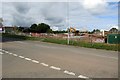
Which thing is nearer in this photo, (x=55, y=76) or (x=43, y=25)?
(x=55, y=76)

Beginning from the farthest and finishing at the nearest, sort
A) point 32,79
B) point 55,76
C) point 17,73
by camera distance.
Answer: point 17,73
point 55,76
point 32,79

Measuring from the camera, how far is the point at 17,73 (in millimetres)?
9414

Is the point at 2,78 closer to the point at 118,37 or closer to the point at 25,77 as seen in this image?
the point at 25,77

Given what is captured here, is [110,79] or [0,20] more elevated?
[0,20]

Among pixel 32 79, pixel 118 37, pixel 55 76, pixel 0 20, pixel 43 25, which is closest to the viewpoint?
pixel 32 79

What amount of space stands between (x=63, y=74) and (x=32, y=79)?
4.90ft

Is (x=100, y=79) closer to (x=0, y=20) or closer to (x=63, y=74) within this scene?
(x=63, y=74)

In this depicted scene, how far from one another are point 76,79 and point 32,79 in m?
1.51

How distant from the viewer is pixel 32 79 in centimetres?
818

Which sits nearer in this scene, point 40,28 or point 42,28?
point 40,28

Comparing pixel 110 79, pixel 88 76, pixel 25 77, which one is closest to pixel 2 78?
pixel 25 77

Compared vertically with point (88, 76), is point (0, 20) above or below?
above

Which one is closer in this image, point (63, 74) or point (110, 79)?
point (110, 79)

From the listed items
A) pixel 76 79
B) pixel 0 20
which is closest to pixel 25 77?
pixel 76 79
